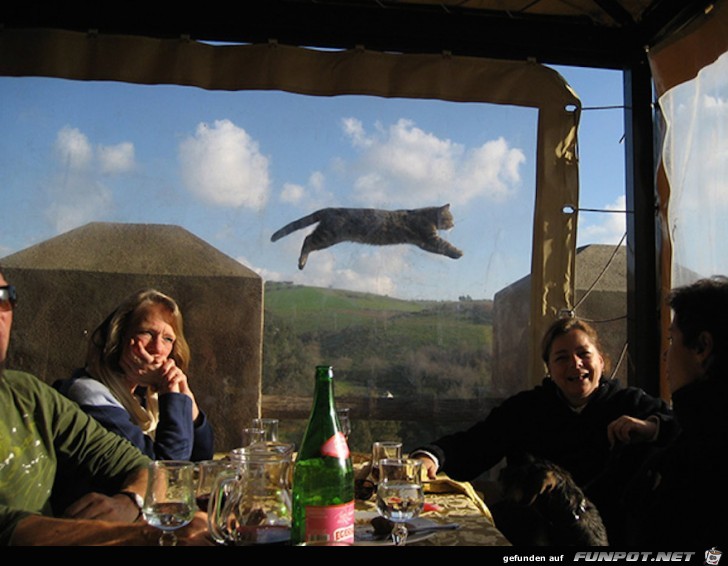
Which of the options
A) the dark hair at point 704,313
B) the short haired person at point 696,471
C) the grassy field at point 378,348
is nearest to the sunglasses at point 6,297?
the grassy field at point 378,348

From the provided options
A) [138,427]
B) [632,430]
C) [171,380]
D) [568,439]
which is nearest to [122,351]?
[171,380]

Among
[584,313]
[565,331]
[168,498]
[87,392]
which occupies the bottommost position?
[168,498]

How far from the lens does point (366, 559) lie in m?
0.91

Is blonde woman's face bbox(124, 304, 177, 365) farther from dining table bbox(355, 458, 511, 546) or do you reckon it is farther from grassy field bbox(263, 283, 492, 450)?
dining table bbox(355, 458, 511, 546)

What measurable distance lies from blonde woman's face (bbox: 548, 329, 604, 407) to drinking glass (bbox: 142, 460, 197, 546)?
1.59m

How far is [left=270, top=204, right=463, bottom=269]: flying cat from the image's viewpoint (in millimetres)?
2619

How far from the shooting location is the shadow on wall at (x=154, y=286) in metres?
2.53

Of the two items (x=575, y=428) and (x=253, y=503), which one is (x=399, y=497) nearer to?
(x=253, y=503)

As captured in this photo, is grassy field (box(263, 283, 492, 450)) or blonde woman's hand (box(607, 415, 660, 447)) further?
grassy field (box(263, 283, 492, 450))

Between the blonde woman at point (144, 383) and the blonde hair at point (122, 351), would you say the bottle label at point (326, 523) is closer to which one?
the blonde woman at point (144, 383)

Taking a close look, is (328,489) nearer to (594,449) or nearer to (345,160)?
(594,449)

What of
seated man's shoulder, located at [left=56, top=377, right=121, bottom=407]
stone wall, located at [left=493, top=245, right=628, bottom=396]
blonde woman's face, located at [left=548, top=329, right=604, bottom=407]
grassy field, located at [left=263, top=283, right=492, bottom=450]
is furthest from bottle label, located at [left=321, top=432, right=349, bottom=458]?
stone wall, located at [left=493, top=245, right=628, bottom=396]

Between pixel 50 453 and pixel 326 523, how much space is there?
881mm

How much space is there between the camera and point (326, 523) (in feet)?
3.15
